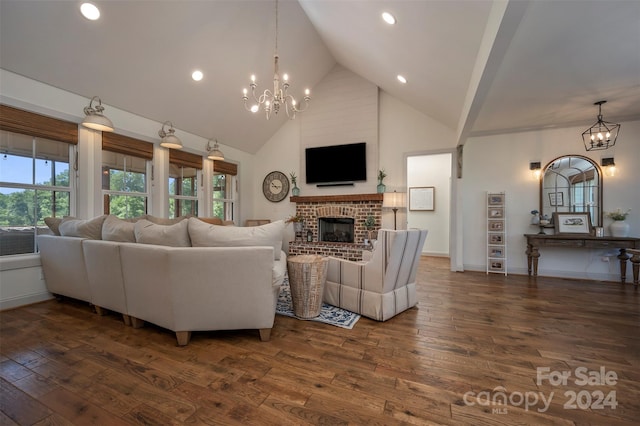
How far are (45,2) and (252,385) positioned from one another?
396 cm

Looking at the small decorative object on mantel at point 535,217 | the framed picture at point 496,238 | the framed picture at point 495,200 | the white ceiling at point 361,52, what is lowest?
the framed picture at point 496,238

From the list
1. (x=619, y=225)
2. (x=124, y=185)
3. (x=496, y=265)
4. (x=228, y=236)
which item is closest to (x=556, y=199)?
(x=619, y=225)

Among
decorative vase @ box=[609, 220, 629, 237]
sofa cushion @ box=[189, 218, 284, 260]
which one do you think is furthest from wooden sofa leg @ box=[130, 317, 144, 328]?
decorative vase @ box=[609, 220, 629, 237]

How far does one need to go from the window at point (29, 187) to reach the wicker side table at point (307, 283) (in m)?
3.19

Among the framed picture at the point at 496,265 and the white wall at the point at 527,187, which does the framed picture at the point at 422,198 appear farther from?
the framed picture at the point at 496,265

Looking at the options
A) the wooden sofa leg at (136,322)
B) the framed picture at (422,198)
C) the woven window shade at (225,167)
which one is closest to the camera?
the wooden sofa leg at (136,322)

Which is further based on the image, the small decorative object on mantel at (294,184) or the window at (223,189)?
the small decorative object on mantel at (294,184)

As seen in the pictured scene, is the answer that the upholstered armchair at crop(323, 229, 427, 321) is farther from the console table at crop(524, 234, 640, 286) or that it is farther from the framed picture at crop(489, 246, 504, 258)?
the console table at crop(524, 234, 640, 286)

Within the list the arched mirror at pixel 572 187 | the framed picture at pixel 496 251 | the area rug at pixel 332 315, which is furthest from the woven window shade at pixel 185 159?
the arched mirror at pixel 572 187

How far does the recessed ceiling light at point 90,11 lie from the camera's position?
2.68 metres

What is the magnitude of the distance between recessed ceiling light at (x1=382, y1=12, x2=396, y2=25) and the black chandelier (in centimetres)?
342

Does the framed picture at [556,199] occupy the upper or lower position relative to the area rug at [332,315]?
upper

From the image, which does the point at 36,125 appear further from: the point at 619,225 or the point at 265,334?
the point at 619,225

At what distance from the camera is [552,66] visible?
2.56m
